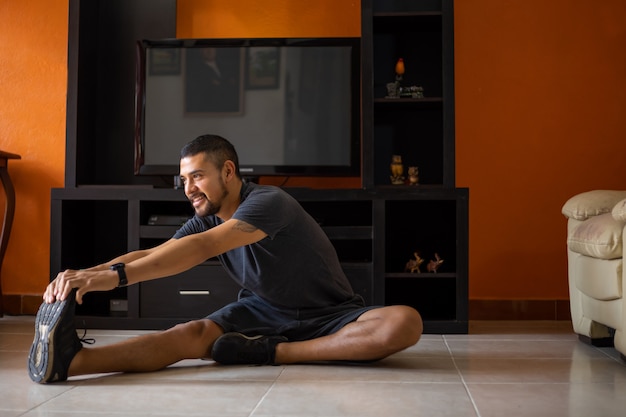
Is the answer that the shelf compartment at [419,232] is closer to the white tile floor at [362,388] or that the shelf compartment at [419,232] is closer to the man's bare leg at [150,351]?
the white tile floor at [362,388]

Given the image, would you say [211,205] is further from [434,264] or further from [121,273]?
[434,264]

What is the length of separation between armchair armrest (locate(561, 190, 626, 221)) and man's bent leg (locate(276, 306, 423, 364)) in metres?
1.06

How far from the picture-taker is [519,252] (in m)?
4.14

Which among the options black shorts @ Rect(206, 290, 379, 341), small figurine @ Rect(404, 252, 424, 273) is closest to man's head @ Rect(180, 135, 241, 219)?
black shorts @ Rect(206, 290, 379, 341)

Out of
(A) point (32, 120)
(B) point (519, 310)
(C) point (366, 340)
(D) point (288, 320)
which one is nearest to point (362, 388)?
(C) point (366, 340)

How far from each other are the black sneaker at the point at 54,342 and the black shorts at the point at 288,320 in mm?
556

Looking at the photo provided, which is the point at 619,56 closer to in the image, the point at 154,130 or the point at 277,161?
the point at 277,161

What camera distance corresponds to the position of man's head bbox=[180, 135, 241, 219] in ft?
8.38

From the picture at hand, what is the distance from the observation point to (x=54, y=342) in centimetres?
221

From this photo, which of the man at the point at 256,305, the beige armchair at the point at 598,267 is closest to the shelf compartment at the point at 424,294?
the beige armchair at the point at 598,267

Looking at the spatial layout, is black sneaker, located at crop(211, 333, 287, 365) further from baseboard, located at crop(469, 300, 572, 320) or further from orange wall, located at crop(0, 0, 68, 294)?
orange wall, located at crop(0, 0, 68, 294)

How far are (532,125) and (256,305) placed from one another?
6.80 feet

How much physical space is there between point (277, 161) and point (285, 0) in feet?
3.16

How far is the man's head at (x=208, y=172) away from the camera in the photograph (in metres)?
2.55
